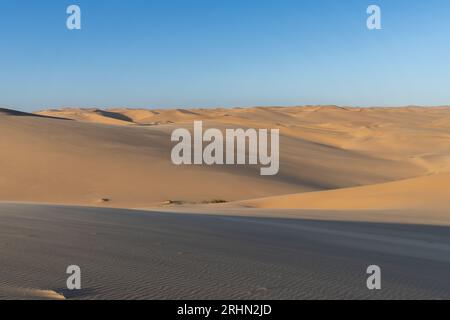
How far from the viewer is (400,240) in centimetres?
757

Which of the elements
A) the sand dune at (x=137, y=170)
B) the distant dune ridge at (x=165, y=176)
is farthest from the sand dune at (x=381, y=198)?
the sand dune at (x=137, y=170)

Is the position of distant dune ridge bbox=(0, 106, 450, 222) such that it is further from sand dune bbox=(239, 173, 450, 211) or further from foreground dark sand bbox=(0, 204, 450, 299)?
foreground dark sand bbox=(0, 204, 450, 299)

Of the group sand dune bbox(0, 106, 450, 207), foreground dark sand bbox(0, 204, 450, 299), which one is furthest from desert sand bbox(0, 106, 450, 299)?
sand dune bbox(0, 106, 450, 207)

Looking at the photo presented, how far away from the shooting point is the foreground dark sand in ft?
13.0

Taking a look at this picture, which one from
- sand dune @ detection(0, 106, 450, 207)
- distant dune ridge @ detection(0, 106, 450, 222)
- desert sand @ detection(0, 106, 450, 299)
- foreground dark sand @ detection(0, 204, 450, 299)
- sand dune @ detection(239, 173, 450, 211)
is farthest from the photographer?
sand dune @ detection(0, 106, 450, 207)

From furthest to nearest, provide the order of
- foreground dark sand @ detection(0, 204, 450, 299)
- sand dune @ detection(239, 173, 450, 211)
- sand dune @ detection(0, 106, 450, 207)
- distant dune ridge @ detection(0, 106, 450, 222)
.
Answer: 1. sand dune @ detection(0, 106, 450, 207)
2. distant dune ridge @ detection(0, 106, 450, 222)
3. sand dune @ detection(239, 173, 450, 211)
4. foreground dark sand @ detection(0, 204, 450, 299)

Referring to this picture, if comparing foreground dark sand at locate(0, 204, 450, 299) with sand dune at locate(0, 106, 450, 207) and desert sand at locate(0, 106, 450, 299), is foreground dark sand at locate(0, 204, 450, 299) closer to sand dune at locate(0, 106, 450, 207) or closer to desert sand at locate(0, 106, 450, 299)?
desert sand at locate(0, 106, 450, 299)

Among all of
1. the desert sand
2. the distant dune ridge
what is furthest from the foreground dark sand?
the distant dune ridge

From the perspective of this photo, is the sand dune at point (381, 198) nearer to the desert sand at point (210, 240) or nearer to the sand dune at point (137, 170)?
the desert sand at point (210, 240)

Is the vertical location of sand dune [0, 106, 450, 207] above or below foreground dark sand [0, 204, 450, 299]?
below

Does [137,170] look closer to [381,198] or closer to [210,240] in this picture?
[381,198]

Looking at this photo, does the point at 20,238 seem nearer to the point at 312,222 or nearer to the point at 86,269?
the point at 86,269

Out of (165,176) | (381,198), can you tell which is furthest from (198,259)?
(165,176)

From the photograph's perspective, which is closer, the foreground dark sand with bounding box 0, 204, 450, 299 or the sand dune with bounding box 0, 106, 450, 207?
the foreground dark sand with bounding box 0, 204, 450, 299
